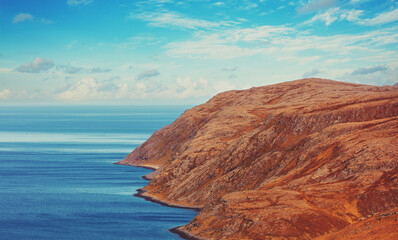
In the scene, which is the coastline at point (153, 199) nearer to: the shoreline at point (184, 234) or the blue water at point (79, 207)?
the blue water at point (79, 207)

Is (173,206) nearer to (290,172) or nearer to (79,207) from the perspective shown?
(79,207)

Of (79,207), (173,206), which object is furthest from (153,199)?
(79,207)

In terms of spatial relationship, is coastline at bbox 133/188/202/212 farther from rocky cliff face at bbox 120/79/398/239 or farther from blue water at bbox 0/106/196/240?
blue water at bbox 0/106/196/240

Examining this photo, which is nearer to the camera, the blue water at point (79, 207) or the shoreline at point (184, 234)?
the shoreline at point (184, 234)

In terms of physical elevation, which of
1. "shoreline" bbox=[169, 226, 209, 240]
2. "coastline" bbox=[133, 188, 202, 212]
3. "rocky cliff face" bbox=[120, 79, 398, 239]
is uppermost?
"rocky cliff face" bbox=[120, 79, 398, 239]

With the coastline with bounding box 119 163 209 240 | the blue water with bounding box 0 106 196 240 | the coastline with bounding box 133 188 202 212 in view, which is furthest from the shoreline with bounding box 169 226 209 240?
the coastline with bounding box 133 188 202 212

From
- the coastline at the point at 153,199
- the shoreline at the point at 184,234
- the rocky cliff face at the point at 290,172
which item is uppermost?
the rocky cliff face at the point at 290,172

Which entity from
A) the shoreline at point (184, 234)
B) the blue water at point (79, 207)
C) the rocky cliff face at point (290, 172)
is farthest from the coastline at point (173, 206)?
the blue water at point (79, 207)

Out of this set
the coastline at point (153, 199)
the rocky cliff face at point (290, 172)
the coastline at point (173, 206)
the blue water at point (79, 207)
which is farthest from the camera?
the coastline at point (153, 199)

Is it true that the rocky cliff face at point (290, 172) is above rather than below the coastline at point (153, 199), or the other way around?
above
